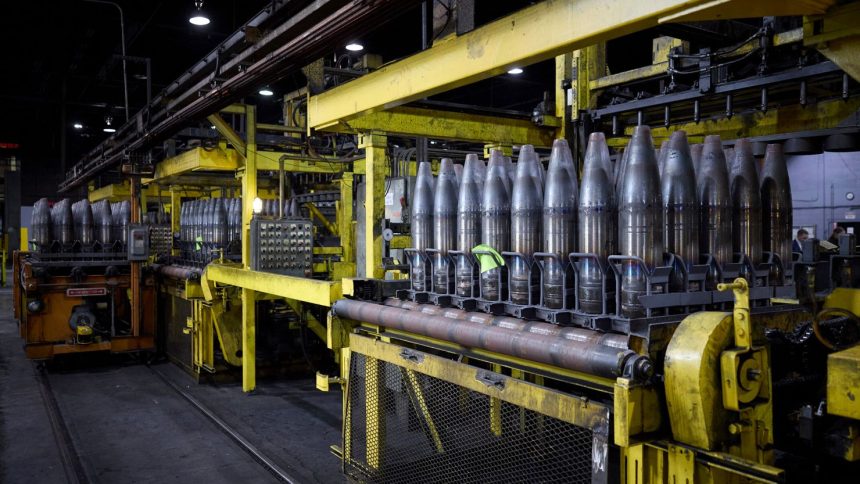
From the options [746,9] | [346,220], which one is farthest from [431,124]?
[346,220]

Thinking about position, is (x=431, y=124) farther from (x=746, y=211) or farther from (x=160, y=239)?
(x=160, y=239)

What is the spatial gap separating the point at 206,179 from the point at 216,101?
5123 mm

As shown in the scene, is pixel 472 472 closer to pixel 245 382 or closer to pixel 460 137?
pixel 460 137

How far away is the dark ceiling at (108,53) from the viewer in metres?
10.2

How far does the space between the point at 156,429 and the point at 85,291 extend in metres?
3.72

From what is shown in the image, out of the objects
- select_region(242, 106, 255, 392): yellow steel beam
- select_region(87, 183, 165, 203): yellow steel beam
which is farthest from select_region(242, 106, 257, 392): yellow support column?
select_region(87, 183, 165, 203): yellow steel beam

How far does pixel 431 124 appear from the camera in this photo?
14.8ft

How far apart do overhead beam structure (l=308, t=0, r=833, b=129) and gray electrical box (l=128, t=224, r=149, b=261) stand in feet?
19.8

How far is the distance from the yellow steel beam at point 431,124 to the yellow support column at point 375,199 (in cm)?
12

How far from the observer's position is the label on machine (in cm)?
879

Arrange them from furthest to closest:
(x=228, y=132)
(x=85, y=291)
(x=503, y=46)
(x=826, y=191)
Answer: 1. (x=826, y=191)
2. (x=85, y=291)
3. (x=228, y=132)
4. (x=503, y=46)

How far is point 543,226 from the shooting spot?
3180mm

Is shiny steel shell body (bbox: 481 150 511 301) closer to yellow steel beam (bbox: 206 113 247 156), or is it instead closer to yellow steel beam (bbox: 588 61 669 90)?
yellow steel beam (bbox: 588 61 669 90)

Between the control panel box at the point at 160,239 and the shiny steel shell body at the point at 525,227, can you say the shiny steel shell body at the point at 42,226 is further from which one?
the shiny steel shell body at the point at 525,227
